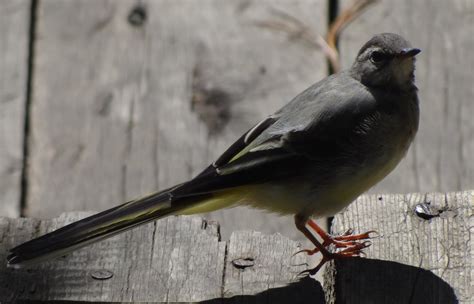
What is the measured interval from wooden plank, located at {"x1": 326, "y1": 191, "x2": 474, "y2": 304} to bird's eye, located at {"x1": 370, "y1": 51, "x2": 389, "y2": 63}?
1.10 meters

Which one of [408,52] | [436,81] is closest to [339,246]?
[408,52]

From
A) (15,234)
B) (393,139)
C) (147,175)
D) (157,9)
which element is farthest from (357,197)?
(157,9)

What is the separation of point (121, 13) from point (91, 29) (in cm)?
20

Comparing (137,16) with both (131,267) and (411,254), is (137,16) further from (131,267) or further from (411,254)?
(411,254)

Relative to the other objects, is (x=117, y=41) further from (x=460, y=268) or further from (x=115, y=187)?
(x=460, y=268)

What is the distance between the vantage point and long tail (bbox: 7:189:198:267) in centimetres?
393

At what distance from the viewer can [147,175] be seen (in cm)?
549

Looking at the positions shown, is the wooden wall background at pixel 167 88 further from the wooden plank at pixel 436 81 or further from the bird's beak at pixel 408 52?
the bird's beak at pixel 408 52

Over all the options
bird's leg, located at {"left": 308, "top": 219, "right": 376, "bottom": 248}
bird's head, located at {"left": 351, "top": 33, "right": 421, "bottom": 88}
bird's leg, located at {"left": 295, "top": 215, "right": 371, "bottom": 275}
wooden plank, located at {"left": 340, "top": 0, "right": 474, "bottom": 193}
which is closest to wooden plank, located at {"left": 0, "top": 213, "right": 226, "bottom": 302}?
bird's leg, located at {"left": 295, "top": 215, "right": 371, "bottom": 275}

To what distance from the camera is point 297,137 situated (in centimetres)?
495

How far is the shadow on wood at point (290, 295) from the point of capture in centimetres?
385

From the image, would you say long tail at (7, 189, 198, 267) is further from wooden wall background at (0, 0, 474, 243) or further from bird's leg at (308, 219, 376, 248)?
wooden wall background at (0, 0, 474, 243)

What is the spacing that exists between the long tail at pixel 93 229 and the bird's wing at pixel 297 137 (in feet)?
1.39

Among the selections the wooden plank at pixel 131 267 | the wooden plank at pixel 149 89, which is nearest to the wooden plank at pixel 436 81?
the wooden plank at pixel 149 89
